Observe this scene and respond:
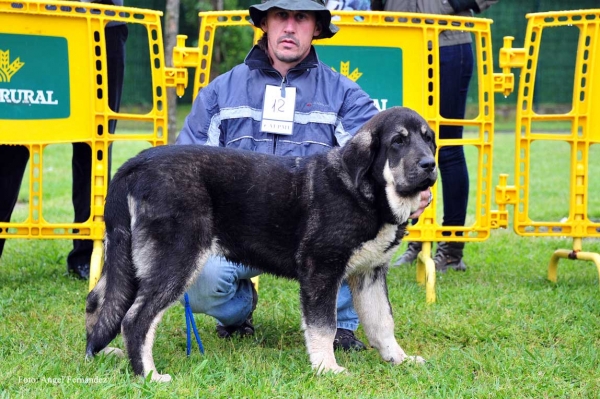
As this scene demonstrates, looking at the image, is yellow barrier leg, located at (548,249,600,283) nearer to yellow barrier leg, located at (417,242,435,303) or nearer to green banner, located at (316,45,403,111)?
yellow barrier leg, located at (417,242,435,303)

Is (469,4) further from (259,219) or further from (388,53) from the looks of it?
(259,219)

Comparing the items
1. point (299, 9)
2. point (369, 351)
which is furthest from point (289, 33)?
point (369, 351)

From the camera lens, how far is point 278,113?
16.1 feet

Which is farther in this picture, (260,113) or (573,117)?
(573,117)

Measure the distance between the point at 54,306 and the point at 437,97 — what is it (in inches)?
121

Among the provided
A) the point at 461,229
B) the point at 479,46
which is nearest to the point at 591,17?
the point at 479,46

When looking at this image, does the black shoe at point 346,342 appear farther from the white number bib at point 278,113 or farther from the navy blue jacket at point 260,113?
the white number bib at point 278,113

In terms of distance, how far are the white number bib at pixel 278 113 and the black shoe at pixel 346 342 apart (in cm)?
123

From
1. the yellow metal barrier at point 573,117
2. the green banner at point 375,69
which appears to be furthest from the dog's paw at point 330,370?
the yellow metal barrier at point 573,117

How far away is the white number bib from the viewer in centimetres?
492

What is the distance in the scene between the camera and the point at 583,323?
5289 millimetres

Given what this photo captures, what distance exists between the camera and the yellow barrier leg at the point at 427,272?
5879 millimetres

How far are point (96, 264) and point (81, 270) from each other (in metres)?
0.75

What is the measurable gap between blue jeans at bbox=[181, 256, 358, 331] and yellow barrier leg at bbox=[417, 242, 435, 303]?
39.3 inches
